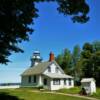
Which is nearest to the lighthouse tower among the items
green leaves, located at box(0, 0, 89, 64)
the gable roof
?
the gable roof

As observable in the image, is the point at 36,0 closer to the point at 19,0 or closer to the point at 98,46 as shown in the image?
the point at 19,0

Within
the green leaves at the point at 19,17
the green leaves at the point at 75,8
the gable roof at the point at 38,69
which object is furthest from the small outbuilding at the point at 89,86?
the green leaves at the point at 75,8

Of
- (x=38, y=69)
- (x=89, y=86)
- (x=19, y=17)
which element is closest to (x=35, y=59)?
(x=38, y=69)

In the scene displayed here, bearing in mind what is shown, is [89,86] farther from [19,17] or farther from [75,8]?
[75,8]

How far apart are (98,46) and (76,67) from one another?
13.0 meters

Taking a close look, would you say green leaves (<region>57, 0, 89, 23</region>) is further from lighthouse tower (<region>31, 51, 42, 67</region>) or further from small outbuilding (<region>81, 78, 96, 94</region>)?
lighthouse tower (<region>31, 51, 42, 67</region>)

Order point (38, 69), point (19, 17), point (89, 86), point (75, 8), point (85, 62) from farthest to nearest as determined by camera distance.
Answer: point (85, 62)
point (38, 69)
point (89, 86)
point (19, 17)
point (75, 8)

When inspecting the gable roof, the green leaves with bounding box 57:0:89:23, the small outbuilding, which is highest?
the gable roof

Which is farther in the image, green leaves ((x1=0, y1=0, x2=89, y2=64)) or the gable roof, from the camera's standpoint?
the gable roof

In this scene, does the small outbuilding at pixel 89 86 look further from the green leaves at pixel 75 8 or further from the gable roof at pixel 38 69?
the green leaves at pixel 75 8

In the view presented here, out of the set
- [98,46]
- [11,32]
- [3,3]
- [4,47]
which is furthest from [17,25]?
[98,46]

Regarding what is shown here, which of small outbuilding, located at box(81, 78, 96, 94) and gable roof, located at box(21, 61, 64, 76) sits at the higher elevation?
gable roof, located at box(21, 61, 64, 76)

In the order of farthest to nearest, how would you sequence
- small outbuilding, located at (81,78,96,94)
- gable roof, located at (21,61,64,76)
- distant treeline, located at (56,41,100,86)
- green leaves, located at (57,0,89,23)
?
distant treeline, located at (56,41,100,86) < gable roof, located at (21,61,64,76) < small outbuilding, located at (81,78,96,94) < green leaves, located at (57,0,89,23)

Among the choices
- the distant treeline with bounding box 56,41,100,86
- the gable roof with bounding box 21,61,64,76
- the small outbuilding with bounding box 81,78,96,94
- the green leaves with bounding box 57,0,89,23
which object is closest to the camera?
the green leaves with bounding box 57,0,89,23
